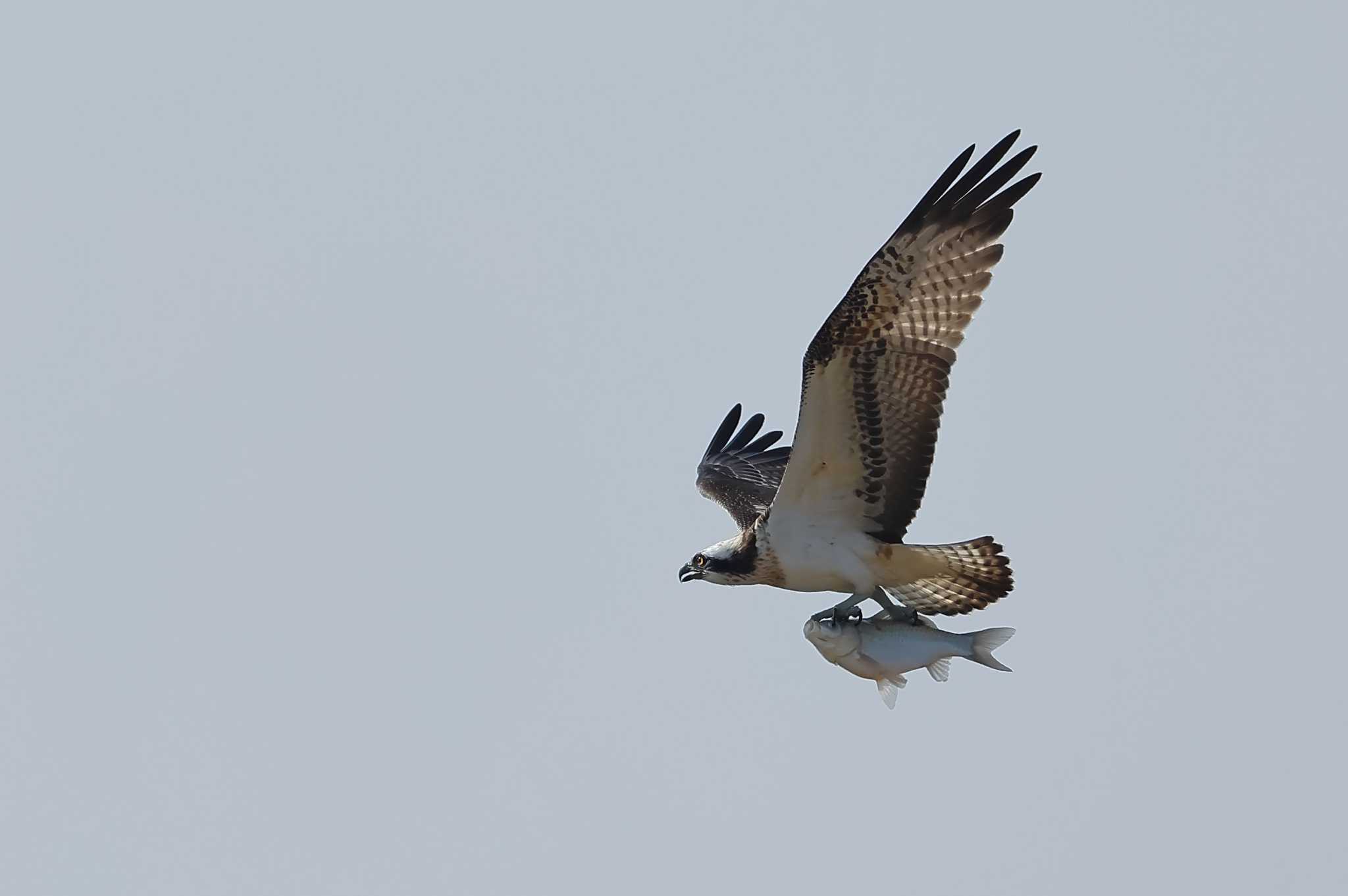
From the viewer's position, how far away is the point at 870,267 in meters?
13.9

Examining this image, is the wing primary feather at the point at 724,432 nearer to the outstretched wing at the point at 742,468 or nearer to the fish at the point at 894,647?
the outstretched wing at the point at 742,468

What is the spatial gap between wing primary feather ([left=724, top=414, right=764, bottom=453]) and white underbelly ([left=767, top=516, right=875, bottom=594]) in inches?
165

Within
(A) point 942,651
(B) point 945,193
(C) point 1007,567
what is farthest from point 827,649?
(B) point 945,193

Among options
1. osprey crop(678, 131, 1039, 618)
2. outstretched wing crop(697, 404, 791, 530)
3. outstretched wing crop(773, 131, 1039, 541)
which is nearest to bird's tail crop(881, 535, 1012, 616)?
osprey crop(678, 131, 1039, 618)

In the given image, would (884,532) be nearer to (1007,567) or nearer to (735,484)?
(1007,567)

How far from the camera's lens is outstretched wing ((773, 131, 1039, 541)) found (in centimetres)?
1389

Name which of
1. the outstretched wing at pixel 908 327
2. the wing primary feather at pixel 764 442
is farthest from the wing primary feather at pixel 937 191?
the wing primary feather at pixel 764 442

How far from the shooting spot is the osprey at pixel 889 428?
13.9 meters

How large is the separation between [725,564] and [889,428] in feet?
4.38

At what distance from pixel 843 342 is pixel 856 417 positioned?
1.56 feet

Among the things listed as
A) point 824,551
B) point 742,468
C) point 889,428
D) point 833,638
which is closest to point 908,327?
point 889,428

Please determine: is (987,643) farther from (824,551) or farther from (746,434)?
(746,434)

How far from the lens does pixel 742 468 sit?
1850cm

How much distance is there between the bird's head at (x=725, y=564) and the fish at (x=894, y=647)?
1.10 meters
